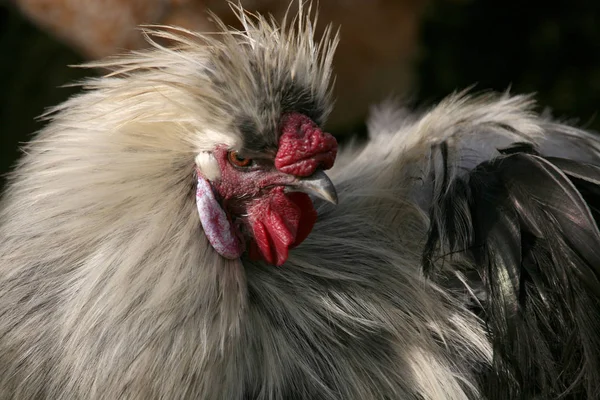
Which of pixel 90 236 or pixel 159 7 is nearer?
pixel 90 236

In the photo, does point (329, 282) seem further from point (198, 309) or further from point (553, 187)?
point (553, 187)

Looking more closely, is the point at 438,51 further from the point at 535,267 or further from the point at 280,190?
the point at 280,190

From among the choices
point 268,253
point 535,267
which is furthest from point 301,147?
point 535,267

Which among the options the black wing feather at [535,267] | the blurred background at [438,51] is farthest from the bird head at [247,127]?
the blurred background at [438,51]

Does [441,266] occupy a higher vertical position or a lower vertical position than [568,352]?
higher

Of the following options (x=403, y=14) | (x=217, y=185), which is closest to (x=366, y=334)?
(x=217, y=185)

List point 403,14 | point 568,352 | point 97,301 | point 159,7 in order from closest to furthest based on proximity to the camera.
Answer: point 97,301 < point 568,352 < point 159,7 < point 403,14
